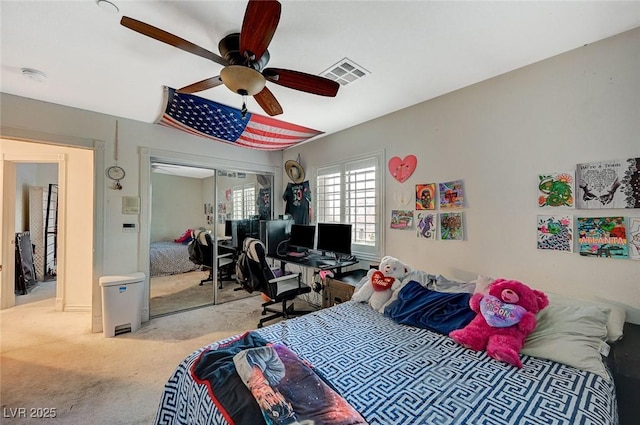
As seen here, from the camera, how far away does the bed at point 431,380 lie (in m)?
0.98

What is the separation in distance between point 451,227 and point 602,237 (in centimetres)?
96

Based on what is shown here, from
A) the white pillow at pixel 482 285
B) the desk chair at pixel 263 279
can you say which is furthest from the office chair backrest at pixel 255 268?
the white pillow at pixel 482 285

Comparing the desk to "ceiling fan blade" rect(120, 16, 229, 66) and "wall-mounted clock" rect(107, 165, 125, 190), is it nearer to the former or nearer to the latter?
"wall-mounted clock" rect(107, 165, 125, 190)

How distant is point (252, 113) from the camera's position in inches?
113

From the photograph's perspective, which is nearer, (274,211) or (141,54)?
(141,54)

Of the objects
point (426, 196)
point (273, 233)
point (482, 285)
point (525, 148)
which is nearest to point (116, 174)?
point (273, 233)

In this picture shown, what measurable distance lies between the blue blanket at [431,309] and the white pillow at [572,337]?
1.13 feet

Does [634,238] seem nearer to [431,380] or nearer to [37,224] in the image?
[431,380]

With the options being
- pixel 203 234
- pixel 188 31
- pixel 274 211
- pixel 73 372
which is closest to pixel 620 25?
pixel 188 31

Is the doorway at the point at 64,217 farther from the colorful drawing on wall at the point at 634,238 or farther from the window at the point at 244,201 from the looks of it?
the colorful drawing on wall at the point at 634,238

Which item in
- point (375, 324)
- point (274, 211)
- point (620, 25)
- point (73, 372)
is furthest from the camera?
point (274, 211)

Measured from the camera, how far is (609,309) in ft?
5.04

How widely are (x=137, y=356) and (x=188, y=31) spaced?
9.07 ft

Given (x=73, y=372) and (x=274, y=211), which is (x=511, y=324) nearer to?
(x=73, y=372)
